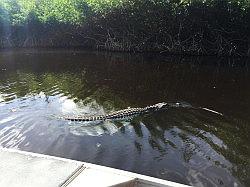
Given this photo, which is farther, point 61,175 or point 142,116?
point 142,116

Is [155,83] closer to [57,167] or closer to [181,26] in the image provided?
[181,26]

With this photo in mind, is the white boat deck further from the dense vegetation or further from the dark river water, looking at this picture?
the dense vegetation

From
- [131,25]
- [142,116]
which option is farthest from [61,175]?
[131,25]

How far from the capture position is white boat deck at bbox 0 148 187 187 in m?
4.65

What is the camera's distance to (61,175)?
489 cm

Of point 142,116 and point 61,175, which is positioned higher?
point 61,175

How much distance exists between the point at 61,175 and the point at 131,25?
66.4 ft

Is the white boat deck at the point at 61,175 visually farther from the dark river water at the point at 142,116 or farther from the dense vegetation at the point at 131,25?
the dense vegetation at the point at 131,25

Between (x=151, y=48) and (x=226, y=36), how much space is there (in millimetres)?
4928

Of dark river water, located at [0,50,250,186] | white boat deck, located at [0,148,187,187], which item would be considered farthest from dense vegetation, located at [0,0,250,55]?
white boat deck, located at [0,148,187,187]

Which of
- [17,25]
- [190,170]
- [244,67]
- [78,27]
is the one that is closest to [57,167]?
[190,170]

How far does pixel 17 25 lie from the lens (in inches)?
1093

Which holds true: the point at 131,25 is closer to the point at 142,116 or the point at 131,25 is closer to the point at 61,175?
the point at 142,116

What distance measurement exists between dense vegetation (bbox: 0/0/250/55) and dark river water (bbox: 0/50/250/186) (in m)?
2.29
